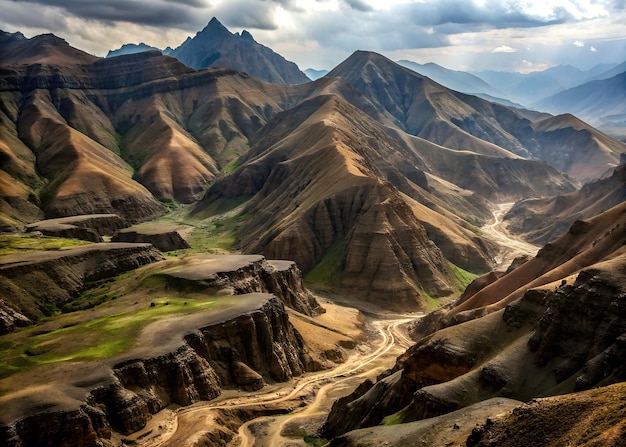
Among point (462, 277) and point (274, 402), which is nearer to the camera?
point (274, 402)

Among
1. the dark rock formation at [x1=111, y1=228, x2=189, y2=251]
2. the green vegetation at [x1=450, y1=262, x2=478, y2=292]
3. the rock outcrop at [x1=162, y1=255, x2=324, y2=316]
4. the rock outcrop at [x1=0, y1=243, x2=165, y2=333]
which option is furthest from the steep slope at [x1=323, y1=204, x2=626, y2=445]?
the dark rock formation at [x1=111, y1=228, x2=189, y2=251]

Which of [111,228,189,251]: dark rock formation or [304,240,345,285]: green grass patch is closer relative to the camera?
[304,240,345,285]: green grass patch

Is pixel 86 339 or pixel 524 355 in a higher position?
pixel 86 339

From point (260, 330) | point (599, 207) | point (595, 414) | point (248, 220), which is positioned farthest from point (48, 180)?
point (595, 414)

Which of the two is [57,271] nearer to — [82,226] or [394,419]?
[82,226]

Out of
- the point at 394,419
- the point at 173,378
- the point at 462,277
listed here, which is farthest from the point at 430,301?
the point at 394,419

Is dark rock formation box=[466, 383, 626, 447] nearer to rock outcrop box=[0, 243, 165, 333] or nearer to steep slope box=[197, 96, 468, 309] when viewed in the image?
rock outcrop box=[0, 243, 165, 333]

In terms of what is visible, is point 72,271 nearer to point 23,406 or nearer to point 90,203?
point 23,406
